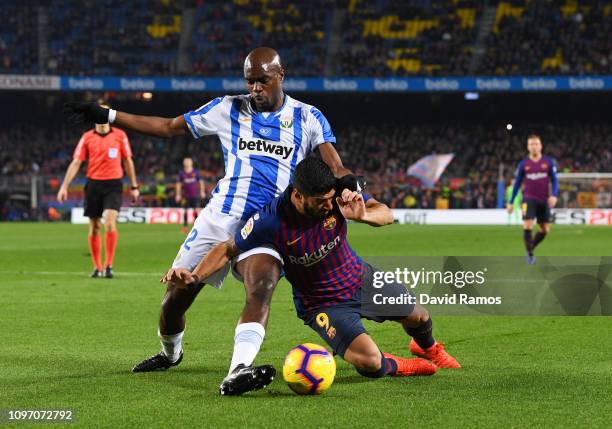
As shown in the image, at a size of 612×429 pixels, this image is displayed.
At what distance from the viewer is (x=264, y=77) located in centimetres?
675

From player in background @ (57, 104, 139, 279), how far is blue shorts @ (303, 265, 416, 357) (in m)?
8.52

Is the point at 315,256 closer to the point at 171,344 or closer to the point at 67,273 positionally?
the point at 171,344

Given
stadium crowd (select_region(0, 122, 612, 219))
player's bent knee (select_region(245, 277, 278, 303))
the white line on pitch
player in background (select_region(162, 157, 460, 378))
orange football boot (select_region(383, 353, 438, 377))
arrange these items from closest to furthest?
1. player in background (select_region(162, 157, 460, 378))
2. player's bent knee (select_region(245, 277, 278, 303))
3. orange football boot (select_region(383, 353, 438, 377))
4. the white line on pitch
5. stadium crowd (select_region(0, 122, 612, 219))

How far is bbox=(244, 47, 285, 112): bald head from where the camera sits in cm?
671

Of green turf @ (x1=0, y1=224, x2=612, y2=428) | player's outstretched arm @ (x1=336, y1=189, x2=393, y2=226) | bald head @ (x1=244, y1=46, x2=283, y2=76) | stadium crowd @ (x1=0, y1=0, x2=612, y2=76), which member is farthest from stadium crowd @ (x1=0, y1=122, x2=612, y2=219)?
player's outstretched arm @ (x1=336, y1=189, x2=393, y2=226)

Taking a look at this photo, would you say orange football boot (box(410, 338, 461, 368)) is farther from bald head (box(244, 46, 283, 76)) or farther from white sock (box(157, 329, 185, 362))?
bald head (box(244, 46, 283, 76))

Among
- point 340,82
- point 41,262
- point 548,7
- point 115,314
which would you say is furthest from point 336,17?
point 115,314

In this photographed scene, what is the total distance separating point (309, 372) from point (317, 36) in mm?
41234

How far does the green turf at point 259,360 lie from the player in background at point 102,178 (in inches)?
37.1

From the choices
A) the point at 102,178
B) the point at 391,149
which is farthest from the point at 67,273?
the point at 391,149

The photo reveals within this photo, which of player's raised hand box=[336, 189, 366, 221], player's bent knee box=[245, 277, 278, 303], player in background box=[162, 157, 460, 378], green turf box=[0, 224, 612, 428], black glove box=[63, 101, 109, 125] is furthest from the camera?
black glove box=[63, 101, 109, 125]

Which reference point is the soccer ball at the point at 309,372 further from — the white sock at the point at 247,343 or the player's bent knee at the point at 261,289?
the player's bent knee at the point at 261,289

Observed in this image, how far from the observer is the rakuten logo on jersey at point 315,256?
6.56m

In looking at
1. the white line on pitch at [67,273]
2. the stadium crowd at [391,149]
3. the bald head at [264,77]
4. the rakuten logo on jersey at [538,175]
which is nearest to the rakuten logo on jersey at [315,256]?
the bald head at [264,77]
